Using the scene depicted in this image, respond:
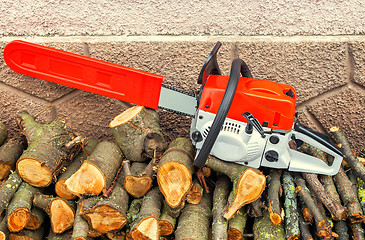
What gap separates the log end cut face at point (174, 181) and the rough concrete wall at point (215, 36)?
2.31 feet

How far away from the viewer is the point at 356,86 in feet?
6.84

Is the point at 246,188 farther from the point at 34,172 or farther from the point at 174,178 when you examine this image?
the point at 34,172

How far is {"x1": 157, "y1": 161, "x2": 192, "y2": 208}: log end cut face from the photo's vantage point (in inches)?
61.8

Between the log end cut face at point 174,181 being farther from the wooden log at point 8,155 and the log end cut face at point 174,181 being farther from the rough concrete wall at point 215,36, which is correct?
the wooden log at point 8,155

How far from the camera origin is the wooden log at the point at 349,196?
1.60 m

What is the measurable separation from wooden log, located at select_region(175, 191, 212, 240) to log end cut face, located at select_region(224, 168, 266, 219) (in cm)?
13

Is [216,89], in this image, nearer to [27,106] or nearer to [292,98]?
[292,98]

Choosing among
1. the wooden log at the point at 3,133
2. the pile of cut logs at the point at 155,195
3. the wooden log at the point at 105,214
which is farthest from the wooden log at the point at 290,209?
the wooden log at the point at 3,133

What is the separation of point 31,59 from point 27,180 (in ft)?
2.28

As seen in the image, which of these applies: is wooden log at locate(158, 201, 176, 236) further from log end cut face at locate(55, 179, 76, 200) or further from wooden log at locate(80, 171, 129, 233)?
log end cut face at locate(55, 179, 76, 200)

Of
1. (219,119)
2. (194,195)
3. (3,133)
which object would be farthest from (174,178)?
(3,133)

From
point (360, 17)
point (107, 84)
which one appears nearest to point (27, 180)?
point (107, 84)

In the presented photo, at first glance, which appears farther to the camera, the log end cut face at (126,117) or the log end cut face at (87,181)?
the log end cut face at (126,117)

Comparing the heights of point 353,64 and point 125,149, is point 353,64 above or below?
above
